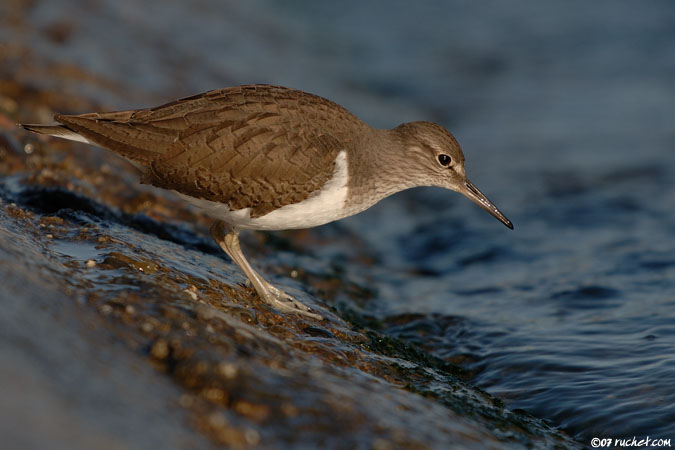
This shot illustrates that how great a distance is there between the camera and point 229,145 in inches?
221

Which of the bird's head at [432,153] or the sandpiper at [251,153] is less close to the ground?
the bird's head at [432,153]

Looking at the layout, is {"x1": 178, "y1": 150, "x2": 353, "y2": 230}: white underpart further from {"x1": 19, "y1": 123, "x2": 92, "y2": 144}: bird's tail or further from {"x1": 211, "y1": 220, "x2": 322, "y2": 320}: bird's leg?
{"x1": 19, "y1": 123, "x2": 92, "y2": 144}: bird's tail

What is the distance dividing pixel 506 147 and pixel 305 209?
26.5 feet

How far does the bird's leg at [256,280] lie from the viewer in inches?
→ 230

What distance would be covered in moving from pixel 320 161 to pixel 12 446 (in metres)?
3.32

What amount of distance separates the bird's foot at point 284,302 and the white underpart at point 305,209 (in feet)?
1.82

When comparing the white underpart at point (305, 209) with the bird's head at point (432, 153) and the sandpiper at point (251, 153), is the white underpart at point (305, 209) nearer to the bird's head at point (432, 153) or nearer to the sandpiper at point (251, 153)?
the sandpiper at point (251, 153)

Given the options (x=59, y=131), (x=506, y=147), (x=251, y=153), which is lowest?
(x=59, y=131)

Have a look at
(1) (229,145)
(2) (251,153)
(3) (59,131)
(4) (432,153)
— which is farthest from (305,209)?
(3) (59,131)

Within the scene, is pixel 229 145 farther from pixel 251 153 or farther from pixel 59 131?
pixel 59 131

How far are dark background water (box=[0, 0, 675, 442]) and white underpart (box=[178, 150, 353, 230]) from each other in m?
1.83

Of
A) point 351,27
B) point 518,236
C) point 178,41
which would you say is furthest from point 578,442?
point 351,27

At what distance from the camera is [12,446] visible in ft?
9.77

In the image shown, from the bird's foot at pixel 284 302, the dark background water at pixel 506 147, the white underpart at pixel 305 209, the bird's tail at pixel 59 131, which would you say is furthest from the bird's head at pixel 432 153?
the bird's tail at pixel 59 131
